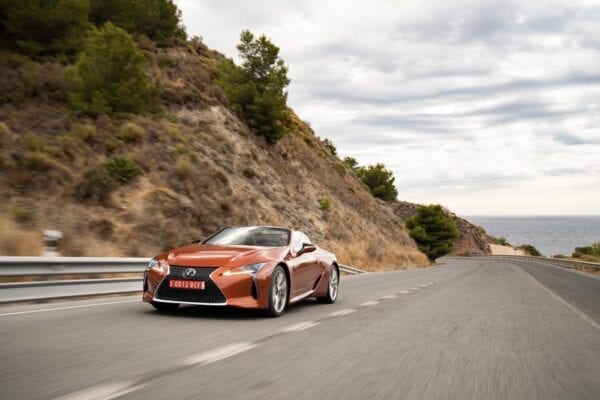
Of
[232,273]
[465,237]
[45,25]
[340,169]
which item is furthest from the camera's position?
[465,237]

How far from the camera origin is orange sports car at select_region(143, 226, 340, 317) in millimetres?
7402

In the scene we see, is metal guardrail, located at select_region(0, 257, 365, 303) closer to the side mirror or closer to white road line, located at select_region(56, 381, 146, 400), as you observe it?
the side mirror

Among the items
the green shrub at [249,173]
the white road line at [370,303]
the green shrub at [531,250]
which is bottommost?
the white road line at [370,303]

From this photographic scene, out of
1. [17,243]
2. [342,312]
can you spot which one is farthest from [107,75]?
[342,312]

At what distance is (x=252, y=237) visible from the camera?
9328mm

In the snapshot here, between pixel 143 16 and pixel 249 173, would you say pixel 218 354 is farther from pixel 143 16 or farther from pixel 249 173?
pixel 143 16

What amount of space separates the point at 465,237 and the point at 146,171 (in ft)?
352

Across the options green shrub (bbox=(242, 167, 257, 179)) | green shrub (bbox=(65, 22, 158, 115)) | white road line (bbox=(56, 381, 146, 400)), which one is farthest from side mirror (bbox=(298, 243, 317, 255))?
green shrub (bbox=(242, 167, 257, 179))

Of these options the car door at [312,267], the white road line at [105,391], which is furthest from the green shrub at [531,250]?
the white road line at [105,391]

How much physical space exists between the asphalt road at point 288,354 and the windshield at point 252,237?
40.5 inches

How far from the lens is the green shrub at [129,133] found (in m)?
22.4

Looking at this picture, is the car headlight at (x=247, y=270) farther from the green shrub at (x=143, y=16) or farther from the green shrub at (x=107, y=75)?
the green shrub at (x=143, y=16)

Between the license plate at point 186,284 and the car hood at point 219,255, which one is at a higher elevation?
the car hood at point 219,255

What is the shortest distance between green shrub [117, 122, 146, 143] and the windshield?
46.1 feet
